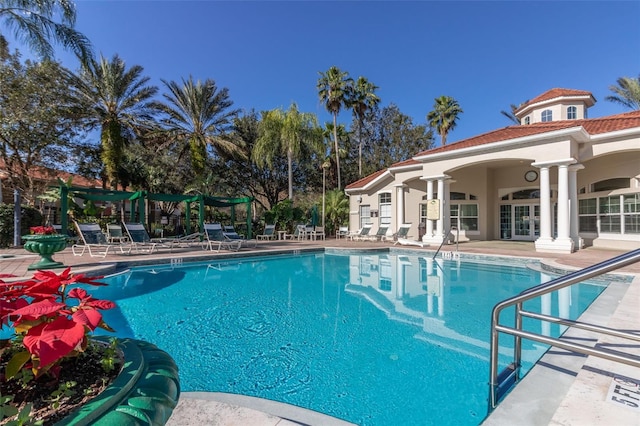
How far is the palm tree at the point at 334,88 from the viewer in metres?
24.7

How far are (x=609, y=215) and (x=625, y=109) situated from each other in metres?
16.9

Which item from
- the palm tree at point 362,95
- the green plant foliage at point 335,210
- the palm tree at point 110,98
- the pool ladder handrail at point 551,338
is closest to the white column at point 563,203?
the pool ladder handrail at point 551,338

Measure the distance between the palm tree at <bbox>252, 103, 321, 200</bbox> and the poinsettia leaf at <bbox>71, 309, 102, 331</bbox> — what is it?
22.2m

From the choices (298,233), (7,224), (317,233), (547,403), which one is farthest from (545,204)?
(7,224)

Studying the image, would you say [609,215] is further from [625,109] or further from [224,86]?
[224,86]

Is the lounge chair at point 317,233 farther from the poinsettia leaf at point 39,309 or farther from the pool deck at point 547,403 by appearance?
the poinsettia leaf at point 39,309

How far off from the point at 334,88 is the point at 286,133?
18.8ft

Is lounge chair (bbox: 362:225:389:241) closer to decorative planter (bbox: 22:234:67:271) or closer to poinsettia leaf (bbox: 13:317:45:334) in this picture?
decorative planter (bbox: 22:234:67:271)

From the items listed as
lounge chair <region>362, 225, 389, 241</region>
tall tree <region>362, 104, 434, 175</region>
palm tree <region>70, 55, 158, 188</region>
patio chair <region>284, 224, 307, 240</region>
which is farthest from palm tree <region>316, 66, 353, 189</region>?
Result: palm tree <region>70, 55, 158, 188</region>

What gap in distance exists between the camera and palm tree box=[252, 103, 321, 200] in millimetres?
22750

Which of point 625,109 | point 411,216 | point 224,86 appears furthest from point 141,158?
point 625,109

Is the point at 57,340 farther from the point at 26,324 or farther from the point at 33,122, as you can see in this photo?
the point at 33,122

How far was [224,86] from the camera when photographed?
23.1 meters

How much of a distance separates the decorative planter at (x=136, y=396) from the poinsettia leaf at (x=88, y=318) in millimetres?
288
